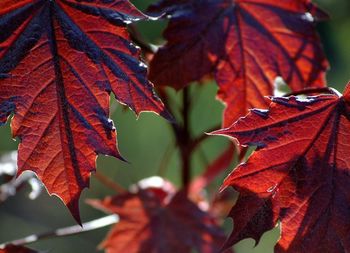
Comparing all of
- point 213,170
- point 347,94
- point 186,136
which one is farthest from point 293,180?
point 213,170

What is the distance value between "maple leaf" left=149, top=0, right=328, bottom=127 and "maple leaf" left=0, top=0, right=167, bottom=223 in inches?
6.1

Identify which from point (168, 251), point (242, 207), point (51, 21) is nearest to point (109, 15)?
point (51, 21)

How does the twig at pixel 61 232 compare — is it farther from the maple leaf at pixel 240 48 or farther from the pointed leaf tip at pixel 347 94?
the pointed leaf tip at pixel 347 94

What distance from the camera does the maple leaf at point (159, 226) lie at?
1.20 m

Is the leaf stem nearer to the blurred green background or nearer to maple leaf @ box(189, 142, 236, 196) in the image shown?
maple leaf @ box(189, 142, 236, 196)

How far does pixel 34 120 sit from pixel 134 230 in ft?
1.56

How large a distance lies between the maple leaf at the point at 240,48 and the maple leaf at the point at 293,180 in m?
0.18

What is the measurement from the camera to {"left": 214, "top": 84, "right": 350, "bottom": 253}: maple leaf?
2.56 feet

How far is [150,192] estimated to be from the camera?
1.30 m

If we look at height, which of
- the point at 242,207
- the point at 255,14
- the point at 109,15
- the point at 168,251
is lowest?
the point at 168,251

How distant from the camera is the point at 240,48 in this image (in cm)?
102

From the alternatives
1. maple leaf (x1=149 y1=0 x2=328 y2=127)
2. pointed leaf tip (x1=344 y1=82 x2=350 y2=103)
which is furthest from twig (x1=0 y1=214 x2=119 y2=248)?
pointed leaf tip (x1=344 y1=82 x2=350 y2=103)

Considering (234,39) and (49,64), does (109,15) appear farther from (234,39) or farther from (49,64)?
(234,39)

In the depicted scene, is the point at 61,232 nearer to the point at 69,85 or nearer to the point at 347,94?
the point at 69,85
